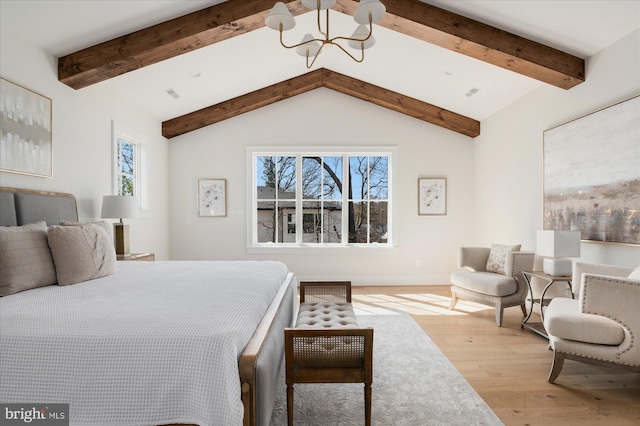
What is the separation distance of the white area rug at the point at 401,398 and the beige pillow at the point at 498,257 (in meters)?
1.70

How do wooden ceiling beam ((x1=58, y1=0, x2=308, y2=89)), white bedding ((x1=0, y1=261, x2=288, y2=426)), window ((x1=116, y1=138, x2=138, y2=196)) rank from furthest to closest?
1. window ((x1=116, y1=138, x2=138, y2=196))
2. wooden ceiling beam ((x1=58, y1=0, x2=308, y2=89))
3. white bedding ((x1=0, y1=261, x2=288, y2=426))

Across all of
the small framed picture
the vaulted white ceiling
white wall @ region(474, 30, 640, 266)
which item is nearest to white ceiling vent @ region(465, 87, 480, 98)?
the vaulted white ceiling

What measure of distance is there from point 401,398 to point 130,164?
4.28m

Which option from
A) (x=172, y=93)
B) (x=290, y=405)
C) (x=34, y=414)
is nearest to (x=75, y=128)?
(x=172, y=93)

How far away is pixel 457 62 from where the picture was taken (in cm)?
409

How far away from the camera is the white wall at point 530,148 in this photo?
3.03 m

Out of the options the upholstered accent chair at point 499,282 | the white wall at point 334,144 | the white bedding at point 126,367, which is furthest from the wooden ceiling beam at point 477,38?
the white bedding at point 126,367

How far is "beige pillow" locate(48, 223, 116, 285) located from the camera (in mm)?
2334

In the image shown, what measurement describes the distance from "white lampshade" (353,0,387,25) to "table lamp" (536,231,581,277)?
239cm

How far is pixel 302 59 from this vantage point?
4.75 metres

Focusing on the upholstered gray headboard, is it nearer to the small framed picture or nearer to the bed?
the bed

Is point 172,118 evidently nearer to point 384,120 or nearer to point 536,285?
point 384,120

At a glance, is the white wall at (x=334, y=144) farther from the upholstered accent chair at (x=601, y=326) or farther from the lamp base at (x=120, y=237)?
the upholstered accent chair at (x=601, y=326)

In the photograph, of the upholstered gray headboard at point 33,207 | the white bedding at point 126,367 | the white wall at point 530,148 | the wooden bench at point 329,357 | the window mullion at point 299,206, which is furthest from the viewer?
the window mullion at point 299,206
